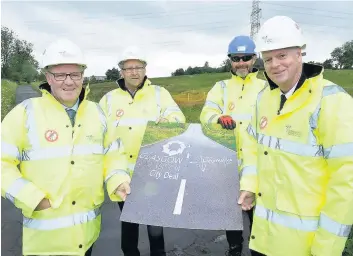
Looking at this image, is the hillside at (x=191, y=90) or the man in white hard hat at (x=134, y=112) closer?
the man in white hard hat at (x=134, y=112)

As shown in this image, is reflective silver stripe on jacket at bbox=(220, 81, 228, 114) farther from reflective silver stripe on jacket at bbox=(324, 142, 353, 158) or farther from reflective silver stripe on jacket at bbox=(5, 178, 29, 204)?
reflective silver stripe on jacket at bbox=(5, 178, 29, 204)

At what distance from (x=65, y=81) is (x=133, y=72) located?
140cm

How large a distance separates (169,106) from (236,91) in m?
0.88

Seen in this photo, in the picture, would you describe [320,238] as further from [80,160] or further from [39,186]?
[39,186]

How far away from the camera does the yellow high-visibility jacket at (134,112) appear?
14.7 ft

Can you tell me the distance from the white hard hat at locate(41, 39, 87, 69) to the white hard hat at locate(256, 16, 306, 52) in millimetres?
1483

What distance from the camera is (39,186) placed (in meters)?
3.00

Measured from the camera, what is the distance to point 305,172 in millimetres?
2717

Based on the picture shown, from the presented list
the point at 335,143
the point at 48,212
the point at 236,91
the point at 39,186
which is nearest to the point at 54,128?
the point at 39,186

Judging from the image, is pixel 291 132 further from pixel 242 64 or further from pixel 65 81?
pixel 242 64

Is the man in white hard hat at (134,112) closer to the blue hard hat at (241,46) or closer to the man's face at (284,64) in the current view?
the blue hard hat at (241,46)

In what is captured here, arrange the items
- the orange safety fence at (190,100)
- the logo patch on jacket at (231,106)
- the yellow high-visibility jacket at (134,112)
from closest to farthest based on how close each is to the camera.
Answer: the yellow high-visibility jacket at (134,112)
the logo patch on jacket at (231,106)
the orange safety fence at (190,100)

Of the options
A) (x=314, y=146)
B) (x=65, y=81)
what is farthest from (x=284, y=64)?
(x=65, y=81)

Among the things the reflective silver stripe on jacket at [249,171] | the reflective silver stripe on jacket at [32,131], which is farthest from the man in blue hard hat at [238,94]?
the reflective silver stripe on jacket at [32,131]
